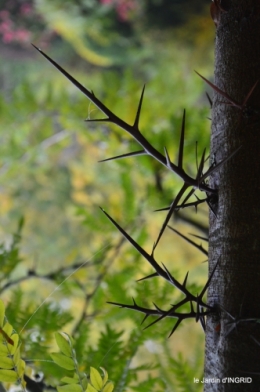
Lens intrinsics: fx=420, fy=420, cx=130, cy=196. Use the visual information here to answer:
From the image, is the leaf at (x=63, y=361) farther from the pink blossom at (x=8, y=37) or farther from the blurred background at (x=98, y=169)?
the pink blossom at (x=8, y=37)

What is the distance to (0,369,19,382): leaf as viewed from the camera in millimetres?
199

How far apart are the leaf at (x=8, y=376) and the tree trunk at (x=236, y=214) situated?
0.09 m

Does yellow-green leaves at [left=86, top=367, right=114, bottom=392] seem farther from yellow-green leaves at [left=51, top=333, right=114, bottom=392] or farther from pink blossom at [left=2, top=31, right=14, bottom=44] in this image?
pink blossom at [left=2, top=31, right=14, bottom=44]

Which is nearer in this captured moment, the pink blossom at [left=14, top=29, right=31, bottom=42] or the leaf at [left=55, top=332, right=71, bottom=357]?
the leaf at [left=55, top=332, right=71, bottom=357]

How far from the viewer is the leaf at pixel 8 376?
199mm

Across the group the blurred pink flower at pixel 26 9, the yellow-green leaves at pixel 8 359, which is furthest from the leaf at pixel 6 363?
the blurred pink flower at pixel 26 9

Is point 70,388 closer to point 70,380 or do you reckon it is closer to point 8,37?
point 70,380

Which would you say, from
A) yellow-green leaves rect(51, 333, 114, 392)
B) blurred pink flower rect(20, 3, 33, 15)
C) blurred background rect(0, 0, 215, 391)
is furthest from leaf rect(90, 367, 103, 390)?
blurred pink flower rect(20, 3, 33, 15)

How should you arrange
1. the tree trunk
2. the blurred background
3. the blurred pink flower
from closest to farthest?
1. the tree trunk
2. the blurred background
3. the blurred pink flower

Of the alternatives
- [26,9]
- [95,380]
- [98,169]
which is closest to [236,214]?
[95,380]

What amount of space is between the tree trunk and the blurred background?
0.49ft

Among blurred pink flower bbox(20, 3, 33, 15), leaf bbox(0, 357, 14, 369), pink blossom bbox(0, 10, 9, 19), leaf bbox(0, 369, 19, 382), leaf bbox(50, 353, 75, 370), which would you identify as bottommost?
leaf bbox(0, 369, 19, 382)

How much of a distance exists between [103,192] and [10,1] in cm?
79

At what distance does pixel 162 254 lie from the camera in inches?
46.0
